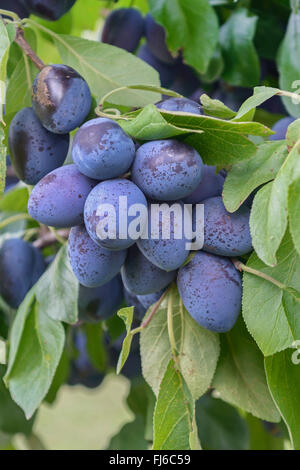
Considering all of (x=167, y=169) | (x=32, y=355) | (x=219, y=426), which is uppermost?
(x=167, y=169)

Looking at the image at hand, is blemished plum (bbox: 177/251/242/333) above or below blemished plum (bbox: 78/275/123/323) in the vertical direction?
above

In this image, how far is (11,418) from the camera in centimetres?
83

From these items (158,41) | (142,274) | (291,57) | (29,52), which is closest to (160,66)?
(158,41)

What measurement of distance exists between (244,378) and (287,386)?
0.09 metres

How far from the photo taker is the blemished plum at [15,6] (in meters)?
0.65

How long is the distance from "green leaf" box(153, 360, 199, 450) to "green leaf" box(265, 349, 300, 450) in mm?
71

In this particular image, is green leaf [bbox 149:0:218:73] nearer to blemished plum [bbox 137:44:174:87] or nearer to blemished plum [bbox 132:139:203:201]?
blemished plum [bbox 137:44:174:87]

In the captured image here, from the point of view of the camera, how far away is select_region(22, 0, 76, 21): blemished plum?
628mm

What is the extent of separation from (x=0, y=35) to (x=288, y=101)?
324 mm

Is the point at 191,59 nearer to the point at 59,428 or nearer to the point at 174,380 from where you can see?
the point at 174,380

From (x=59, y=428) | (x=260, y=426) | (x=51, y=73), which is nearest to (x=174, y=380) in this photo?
(x=51, y=73)

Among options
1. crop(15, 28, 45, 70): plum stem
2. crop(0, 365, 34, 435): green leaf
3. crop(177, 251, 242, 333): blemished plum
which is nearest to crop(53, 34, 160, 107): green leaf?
crop(15, 28, 45, 70): plum stem

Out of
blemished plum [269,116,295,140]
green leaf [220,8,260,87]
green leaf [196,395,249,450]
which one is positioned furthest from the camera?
green leaf [196,395,249,450]

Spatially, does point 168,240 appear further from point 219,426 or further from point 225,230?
point 219,426
